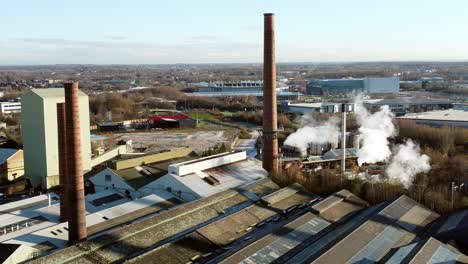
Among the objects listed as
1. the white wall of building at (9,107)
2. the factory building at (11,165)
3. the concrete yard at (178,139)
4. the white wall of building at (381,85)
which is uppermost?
the white wall of building at (381,85)

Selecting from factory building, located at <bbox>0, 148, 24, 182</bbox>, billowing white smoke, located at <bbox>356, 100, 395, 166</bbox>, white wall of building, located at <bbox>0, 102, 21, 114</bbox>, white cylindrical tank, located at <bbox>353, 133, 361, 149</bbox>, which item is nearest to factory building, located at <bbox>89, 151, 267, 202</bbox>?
billowing white smoke, located at <bbox>356, 100, 395, 166</bbox>

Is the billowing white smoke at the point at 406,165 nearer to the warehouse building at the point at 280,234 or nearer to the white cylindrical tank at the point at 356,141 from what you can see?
the white cylindrical tank at the point at 356,141

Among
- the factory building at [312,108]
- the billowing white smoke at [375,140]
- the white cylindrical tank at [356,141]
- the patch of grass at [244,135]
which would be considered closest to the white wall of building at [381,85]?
the factory building at [312,108]

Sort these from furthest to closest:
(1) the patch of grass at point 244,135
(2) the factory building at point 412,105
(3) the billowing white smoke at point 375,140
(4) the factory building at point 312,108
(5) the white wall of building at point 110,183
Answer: (2) the factory building at point 412,105, (4) the factory building at point 312,108, (1) the patch of grass at point 244,135, (3) the billowing white smoke at point 375,140, (5) the white wall of building at point 110,183

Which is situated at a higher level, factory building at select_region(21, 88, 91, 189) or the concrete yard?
factory building at select_region(21, 88, 91, 189)

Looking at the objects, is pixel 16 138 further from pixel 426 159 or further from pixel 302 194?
pixel 426 159

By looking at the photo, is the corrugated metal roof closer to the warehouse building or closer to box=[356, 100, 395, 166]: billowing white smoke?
the warehouse building

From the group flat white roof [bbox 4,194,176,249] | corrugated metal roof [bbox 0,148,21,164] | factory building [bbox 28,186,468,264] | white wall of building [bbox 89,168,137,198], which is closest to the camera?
factory building [bbox 28,186,468,264]

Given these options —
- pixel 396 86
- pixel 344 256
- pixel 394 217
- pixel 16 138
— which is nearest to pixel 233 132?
pixel 16 138
